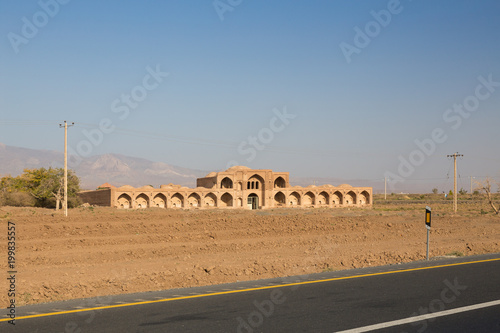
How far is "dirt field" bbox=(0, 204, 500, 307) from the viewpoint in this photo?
13359mm

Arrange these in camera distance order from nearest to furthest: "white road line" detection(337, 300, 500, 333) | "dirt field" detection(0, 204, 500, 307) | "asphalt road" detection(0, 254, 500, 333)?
"white road line" detection(337, 300, 500, 333) → "asphalt road" detection(0, 254, 500, 333) → "dirt field" detection(0, 204, 500, 307)

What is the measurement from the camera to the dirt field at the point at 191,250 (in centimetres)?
1336

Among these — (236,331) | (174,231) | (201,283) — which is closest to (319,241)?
(174,231)

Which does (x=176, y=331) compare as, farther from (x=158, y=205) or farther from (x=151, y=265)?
(x=158, y=205)

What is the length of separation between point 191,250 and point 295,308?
616 inches

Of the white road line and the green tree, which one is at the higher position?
the green tree

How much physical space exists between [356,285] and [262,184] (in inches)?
2426

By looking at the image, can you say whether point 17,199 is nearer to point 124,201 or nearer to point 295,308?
point 124,201

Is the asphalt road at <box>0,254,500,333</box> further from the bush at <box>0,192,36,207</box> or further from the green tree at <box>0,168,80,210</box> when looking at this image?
the bush at <box>0,192,36,207</box>

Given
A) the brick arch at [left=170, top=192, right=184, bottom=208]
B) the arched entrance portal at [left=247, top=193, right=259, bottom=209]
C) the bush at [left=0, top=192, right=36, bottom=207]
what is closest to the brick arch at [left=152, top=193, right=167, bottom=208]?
the brick arch at [left=170, top=192, right=184, bottom=208]

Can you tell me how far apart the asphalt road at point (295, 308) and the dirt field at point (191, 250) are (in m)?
2.43

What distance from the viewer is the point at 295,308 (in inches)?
355

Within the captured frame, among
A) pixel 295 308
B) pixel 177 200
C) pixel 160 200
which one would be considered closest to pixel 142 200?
pixel 160 200

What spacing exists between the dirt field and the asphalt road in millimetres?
2428
